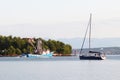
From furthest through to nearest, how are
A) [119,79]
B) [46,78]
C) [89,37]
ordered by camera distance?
[89,37] < [46,78] < [119,79]

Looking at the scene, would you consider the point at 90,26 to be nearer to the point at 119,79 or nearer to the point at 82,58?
the point at 82,58

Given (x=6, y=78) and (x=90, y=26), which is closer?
(x=6, y=78)

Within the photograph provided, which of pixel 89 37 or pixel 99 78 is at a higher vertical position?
pixel 89 37

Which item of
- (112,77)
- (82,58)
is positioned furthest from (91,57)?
(112,77)

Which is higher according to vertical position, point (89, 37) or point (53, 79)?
point (89, 37)

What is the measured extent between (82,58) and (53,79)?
77.5m

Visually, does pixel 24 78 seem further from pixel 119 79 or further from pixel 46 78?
pixel 119 79

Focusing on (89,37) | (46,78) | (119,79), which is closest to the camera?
(119,79)

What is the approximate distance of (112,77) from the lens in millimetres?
65500

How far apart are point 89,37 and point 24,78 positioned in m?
70.3

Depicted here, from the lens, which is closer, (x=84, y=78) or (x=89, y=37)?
(x=84, y=78)

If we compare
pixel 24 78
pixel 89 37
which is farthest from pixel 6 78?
pixel 89 37

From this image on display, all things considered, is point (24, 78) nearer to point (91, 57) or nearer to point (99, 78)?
point (99, 78)

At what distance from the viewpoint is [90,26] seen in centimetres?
13850
